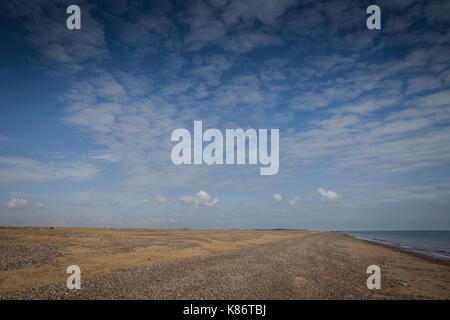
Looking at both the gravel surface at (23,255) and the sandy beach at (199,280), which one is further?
the gravel surface at (23,255)
